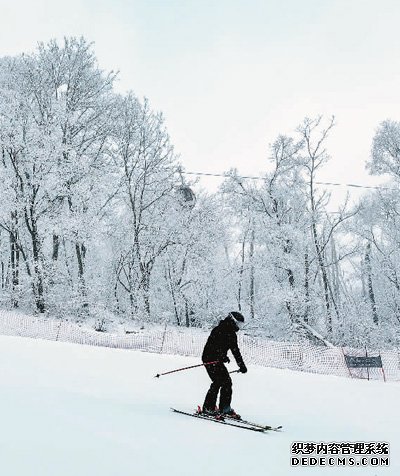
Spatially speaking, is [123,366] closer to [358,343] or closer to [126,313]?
[126,313]

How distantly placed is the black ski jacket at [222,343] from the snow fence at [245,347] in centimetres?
993

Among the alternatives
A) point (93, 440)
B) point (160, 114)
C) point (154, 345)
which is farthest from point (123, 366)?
point (160, 114)

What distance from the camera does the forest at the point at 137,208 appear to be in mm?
22203

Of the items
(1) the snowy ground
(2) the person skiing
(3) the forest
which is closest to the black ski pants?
(2) the person skiing

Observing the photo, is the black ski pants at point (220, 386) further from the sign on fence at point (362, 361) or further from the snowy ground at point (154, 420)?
the sign on fence at point (362, 361)

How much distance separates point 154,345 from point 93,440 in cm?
1295

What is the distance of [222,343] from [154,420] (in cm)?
158

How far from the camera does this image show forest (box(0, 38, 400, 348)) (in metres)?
22.2

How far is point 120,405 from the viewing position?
22.5 feet

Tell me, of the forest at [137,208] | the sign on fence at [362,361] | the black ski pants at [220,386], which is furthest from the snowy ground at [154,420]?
the forest at [137,208]

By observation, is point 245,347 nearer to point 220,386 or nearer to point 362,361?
point 362,361

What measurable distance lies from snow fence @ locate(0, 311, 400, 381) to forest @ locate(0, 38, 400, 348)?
4138mm

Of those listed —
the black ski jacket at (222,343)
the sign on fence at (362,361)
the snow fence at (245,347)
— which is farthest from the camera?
the snow fence at (245,347)

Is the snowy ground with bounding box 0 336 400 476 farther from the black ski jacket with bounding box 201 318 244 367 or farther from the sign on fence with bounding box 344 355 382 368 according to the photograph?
the sign on fence with bounding box 344 355 382 368
